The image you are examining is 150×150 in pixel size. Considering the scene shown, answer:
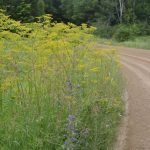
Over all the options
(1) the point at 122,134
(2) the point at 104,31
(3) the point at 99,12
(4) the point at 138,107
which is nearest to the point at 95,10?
(3) the point at 99,12

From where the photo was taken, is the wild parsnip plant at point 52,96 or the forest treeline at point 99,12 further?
the forest treeline at point 99,12

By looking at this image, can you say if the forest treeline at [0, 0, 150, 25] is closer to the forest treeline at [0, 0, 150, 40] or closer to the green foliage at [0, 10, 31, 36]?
the forest treeline at [0, 0, 150, 40]

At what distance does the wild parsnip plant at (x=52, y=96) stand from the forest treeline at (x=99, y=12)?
104 ft

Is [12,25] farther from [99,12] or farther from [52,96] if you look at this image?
[99,12]

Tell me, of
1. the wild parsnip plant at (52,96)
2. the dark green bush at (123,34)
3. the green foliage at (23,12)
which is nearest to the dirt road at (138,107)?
the wild parsnip plant at (52,96)

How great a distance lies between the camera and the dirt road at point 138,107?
8305 millimetres

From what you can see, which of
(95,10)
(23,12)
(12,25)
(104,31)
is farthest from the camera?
(95,10)

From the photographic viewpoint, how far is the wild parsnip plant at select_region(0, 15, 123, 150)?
6488mm

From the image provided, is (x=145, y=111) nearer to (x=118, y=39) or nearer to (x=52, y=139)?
(x=52, y=139)

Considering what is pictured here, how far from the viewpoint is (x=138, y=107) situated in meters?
11.2

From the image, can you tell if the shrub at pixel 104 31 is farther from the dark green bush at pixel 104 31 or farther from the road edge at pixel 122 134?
the road edge at pixel 122 134

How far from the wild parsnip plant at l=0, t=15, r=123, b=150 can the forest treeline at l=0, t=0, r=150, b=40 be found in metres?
31.6

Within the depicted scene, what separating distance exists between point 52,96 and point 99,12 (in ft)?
150

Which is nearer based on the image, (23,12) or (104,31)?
(23,12)
